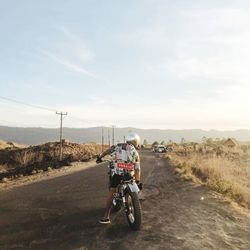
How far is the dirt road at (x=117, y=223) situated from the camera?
7.55 meters

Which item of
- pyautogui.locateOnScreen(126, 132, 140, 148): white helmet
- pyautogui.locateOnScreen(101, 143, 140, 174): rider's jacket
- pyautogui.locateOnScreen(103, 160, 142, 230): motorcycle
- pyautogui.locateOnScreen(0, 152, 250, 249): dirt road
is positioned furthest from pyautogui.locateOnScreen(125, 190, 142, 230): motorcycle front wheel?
pyautogui.locateOnScreen(126, 132, 140, 148): white helmet

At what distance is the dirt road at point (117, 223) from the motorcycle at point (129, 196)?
0.79 feet

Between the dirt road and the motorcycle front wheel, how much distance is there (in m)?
0.16

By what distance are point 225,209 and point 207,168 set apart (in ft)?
30.7

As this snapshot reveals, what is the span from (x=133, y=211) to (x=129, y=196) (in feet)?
1.38

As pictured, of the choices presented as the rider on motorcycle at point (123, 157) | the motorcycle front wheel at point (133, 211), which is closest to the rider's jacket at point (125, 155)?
the rider on motorcycle at point (123, 157)

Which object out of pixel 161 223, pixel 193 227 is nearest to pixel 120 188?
pixel 161 223

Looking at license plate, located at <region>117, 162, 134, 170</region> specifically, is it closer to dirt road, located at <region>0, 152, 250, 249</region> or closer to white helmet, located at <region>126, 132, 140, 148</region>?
white helmet, located at <region>126, 132, 140, 148</region>

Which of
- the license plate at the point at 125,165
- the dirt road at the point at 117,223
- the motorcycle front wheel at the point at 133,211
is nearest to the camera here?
the dirt road at the point at 117,223

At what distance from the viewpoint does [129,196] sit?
28.3ft

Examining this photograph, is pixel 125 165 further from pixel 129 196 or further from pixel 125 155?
pixel 129 196

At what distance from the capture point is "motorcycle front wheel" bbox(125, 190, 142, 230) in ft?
27.0

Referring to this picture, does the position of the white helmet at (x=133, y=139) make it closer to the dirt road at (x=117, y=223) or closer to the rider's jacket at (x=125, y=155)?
the rider's jacket at (x=125, y=155)

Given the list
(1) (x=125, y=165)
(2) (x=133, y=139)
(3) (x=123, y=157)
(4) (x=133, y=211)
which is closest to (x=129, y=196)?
(4) (x=133, y=211)
